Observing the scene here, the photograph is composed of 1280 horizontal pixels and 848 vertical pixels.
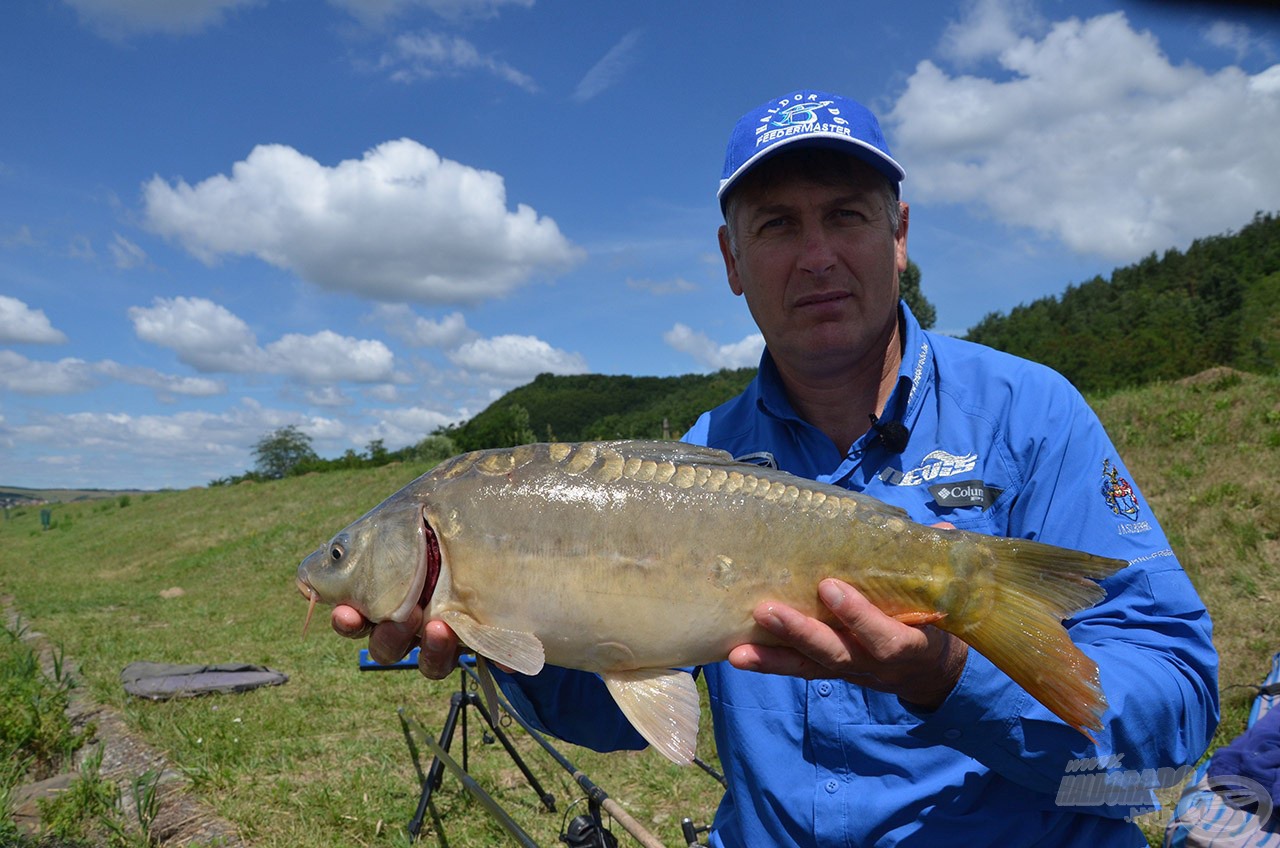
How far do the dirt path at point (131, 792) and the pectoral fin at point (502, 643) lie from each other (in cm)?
343

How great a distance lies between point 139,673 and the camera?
8570 millimetres

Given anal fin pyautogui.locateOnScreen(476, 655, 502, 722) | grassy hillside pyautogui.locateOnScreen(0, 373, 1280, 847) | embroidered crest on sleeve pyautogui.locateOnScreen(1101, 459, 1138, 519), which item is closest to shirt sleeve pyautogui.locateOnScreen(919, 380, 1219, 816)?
embroidered crest on sleeve pyautogui.locateOnScreen(1101, 459, 1138, 519)

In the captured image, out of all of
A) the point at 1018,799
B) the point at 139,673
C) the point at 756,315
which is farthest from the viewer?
the point at 139,673

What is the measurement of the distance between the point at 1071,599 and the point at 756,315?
1.19 meters

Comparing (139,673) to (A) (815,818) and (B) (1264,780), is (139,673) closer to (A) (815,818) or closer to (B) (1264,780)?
(A) (815,818)

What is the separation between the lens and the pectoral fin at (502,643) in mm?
2008

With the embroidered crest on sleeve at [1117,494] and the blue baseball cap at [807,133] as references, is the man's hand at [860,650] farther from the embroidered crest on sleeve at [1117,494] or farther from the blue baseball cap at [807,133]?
the blue baseball cap at [807,133]

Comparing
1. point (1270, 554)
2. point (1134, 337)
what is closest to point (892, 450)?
point (1270, 554)

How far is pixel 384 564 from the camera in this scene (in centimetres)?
217

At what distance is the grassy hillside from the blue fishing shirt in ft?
10.6

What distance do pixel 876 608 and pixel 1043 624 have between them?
0.34 m

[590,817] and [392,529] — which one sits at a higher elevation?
[392,529]

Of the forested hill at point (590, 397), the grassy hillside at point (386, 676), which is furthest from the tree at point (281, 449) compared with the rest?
the grassy hillside at point (386, 676)

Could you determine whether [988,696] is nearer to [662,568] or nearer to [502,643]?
[662,568]
